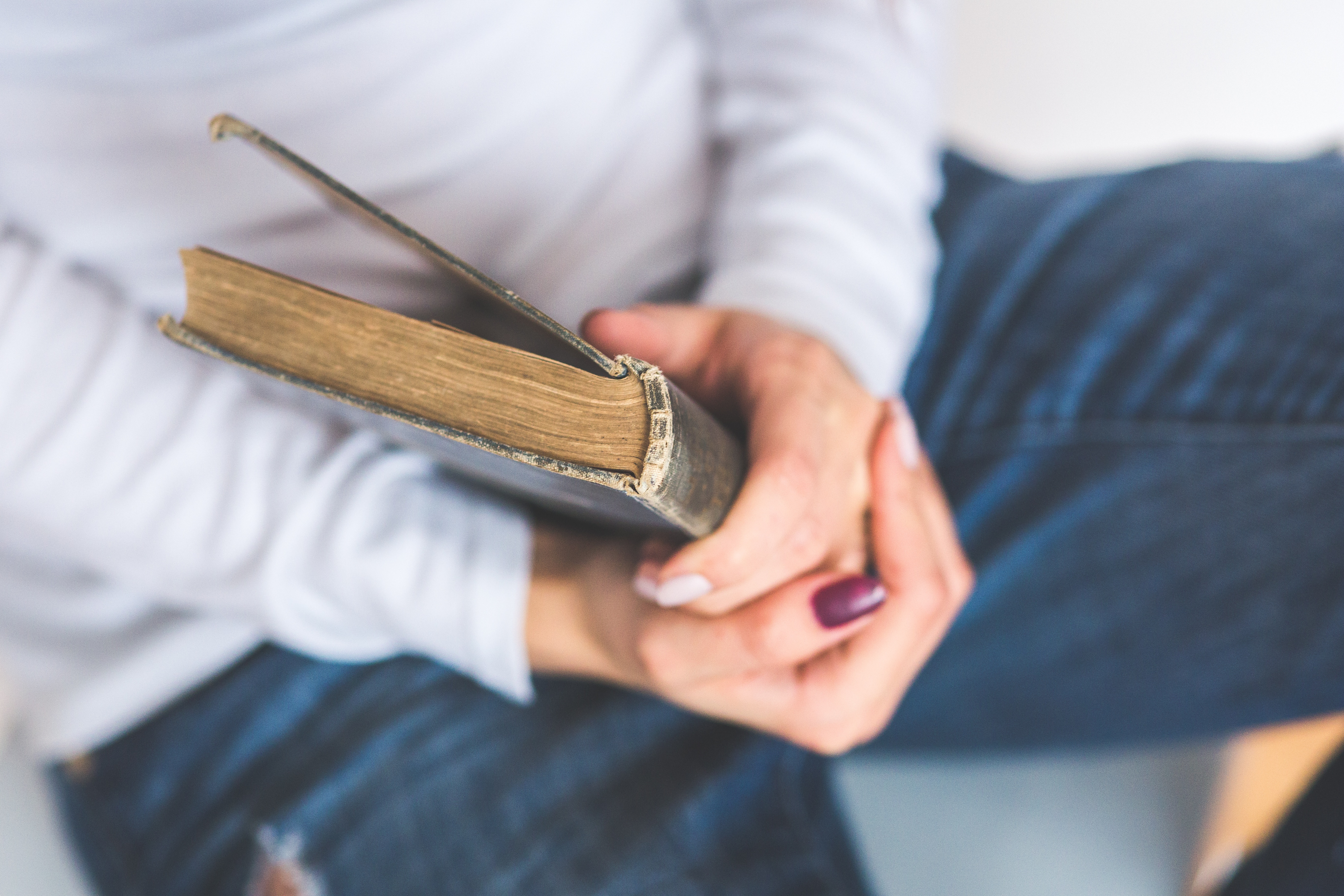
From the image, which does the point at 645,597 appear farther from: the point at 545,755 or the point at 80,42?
the point at 80,42

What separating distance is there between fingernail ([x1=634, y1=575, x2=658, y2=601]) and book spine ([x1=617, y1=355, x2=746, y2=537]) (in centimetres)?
7

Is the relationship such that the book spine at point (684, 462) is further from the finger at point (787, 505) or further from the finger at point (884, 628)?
the finger at point (884, 628)

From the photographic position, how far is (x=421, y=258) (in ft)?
1.71

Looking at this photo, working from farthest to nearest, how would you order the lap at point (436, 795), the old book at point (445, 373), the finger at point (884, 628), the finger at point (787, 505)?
the lap at point (436, 795) < the finger at point (884, 628) < the finger at point (787, 505) < the old book at point (445, 373)

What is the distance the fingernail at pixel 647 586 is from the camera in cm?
43

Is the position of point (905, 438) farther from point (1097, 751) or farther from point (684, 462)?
point (1097, 751)

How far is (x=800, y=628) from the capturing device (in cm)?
42

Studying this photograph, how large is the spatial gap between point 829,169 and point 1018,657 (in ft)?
1.40

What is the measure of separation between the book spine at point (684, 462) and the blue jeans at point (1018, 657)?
323 mm

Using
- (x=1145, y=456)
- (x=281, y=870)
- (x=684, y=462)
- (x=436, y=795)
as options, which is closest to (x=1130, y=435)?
(x=1145, y=456)

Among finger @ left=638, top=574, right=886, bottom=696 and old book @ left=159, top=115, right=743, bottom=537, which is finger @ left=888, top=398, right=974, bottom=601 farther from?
old book @ left=159, top=115, right=743, bottom=537

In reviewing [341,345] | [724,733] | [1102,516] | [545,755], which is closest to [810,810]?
[724,733]

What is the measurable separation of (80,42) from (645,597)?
49cm

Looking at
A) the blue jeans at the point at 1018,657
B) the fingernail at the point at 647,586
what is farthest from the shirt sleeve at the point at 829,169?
the fingernail at the point at 647,586
